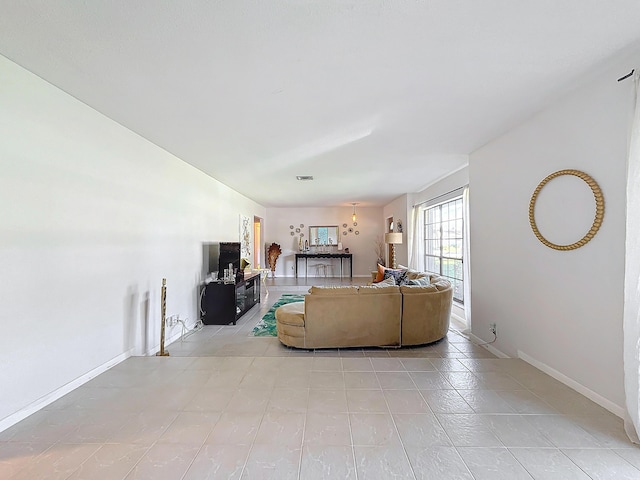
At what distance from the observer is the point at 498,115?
2705 mm

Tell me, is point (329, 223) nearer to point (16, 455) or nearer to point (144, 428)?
point (144, 428)

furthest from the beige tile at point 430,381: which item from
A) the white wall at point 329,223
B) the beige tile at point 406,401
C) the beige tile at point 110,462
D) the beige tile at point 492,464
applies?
the white wall at point 329,223

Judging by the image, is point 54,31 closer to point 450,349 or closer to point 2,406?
point 2,406

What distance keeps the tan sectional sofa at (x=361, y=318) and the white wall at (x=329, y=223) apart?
6283mm

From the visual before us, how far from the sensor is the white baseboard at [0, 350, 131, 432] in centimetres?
189

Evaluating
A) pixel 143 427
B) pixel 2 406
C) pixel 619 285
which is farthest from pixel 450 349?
pixel 2 406

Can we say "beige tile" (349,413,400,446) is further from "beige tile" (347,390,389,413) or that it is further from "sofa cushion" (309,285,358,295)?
"sofa cushion" (309,285,358,295)

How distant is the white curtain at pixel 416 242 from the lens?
6.75m

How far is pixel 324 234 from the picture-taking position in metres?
9.85

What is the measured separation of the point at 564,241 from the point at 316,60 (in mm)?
2268

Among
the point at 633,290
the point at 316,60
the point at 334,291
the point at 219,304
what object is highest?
the point at 316,60

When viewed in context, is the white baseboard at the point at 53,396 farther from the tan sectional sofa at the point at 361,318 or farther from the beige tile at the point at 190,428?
the tan sectional sofa at the point at 361,318

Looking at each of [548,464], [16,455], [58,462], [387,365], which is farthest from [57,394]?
[548,464]

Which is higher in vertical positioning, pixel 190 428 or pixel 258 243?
pixel 258 243
